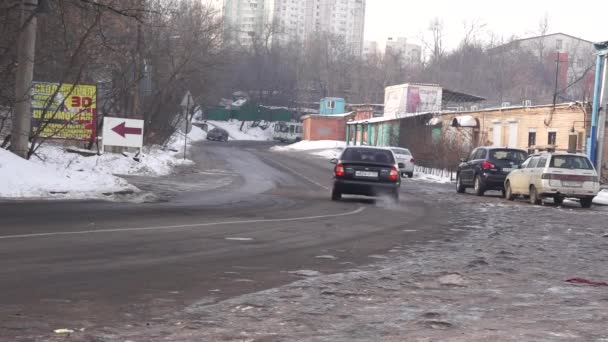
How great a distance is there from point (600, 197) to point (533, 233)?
47.8 feet

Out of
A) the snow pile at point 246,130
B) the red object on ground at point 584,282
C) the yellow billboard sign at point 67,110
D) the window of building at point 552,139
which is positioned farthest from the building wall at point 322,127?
the red object on ground at point 584,282

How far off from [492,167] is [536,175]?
377 cm

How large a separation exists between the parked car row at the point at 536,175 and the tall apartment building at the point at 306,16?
13070 centimetres

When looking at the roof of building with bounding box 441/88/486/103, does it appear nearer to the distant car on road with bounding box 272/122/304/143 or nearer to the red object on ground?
the distant car on road with bounding box 272/122/304/143

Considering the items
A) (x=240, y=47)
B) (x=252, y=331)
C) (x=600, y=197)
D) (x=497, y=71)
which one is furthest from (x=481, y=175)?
(x=240, y=47)

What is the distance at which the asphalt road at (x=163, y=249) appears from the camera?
6.73 metres

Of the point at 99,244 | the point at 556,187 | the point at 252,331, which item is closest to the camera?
the point at 252,331

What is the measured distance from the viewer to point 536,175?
23.5 meters

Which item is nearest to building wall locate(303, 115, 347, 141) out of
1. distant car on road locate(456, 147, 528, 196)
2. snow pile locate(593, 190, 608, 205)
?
snow pile locate(593, 190, 608, 205)

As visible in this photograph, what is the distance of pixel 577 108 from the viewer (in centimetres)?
4009

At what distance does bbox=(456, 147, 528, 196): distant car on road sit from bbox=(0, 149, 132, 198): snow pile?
12.8 metres

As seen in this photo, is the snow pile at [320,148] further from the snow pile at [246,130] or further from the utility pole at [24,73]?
the utility pole at [24,73]

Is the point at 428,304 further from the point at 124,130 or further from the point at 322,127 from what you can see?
the point at 322,127

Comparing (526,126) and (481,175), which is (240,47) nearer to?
(526,126)
